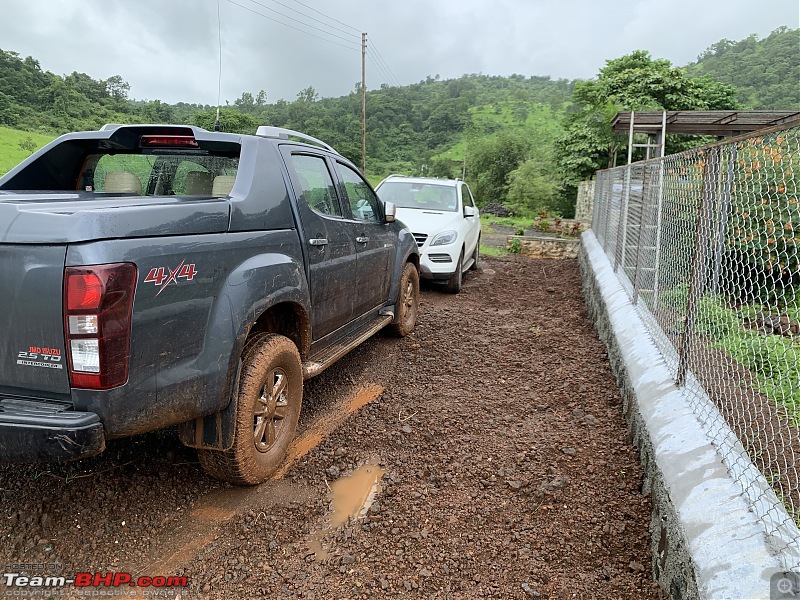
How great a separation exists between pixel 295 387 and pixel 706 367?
253 cm

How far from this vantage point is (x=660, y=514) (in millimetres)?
2492

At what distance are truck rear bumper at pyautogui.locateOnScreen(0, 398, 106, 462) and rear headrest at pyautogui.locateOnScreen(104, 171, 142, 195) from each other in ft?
6.21

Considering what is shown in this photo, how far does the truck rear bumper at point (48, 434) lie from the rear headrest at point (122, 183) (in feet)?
6.21

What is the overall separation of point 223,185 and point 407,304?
3.11m

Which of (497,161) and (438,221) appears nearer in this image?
(438,221)

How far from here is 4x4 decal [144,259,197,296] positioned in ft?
7.30

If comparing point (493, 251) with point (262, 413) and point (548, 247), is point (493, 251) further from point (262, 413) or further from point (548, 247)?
point (262, 413)

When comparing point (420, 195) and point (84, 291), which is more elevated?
point (420, 195)

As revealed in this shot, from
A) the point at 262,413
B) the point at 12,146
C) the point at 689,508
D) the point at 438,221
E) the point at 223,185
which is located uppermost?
the point at 12,146

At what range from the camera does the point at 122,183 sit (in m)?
3.65

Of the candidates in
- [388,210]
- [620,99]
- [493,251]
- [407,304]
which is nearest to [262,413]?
[388,210]

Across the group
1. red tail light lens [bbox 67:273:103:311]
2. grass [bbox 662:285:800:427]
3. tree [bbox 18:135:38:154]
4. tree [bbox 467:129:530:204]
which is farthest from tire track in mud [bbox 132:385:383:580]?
tree [bbox 467:129:530:204]

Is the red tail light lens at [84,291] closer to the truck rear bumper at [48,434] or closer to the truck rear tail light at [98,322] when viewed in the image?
the truck rear tail light at [98,322]

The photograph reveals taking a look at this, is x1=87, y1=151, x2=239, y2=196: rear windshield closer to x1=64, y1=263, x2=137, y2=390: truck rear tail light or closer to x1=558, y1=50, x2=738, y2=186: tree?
x1=64, y1=263, x2=137, y2=390: truck rear tail light
